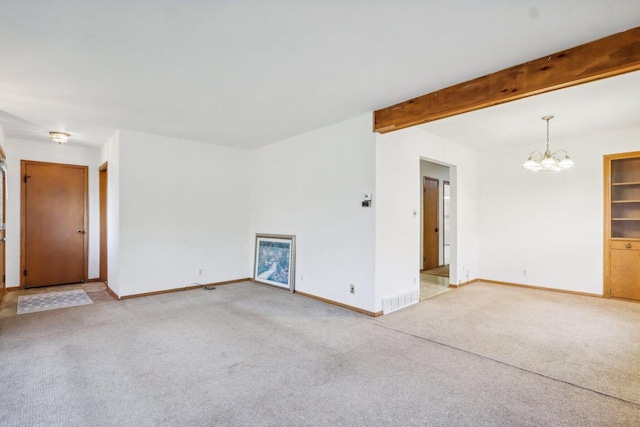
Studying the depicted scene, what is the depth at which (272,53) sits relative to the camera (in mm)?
2480

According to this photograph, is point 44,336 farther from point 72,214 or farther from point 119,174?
point 72,214

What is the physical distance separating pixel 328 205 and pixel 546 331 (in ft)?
9.63

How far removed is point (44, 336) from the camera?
10.5 ft

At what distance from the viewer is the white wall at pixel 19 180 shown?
16.9 ft

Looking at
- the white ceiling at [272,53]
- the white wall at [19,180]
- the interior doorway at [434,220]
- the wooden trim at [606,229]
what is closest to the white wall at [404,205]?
the white ceiling at [272,53]

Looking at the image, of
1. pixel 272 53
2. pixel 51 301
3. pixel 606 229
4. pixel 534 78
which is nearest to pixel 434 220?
pixel 606 229

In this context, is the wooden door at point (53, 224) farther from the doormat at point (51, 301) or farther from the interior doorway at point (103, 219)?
the doormat at point (51, 301)

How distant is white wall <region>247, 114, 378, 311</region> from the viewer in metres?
3.97

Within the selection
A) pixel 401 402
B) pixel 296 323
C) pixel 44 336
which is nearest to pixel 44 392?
pixel 44 336

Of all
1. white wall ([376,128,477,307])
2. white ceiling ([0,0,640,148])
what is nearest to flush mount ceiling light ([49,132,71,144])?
white ceiling ([0,0,640,148])

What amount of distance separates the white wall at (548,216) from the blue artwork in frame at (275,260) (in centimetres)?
377

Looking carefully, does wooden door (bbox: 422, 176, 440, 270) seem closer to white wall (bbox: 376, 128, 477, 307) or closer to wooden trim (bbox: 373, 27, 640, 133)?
white wall (bbox: 376, 128, 477, 307)

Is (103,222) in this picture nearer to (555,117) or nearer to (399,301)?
(399,301)

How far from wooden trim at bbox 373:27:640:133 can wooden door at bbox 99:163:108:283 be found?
521 cm
